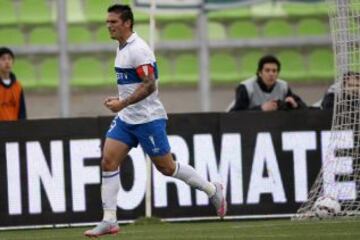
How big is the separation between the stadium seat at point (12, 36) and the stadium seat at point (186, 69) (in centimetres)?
233

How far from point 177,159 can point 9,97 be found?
2201mm

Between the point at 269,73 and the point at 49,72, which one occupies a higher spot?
the point at 49,72

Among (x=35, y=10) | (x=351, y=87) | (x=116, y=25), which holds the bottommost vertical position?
(x=351, y=87)

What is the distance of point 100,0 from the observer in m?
16.8

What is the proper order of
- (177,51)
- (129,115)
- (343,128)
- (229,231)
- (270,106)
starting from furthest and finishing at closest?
1. (177,51)
2. (270,106)
3. (343,128)
4. (229,231)
5. (129,115)

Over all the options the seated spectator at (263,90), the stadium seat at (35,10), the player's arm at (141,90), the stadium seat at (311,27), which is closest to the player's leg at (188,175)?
the player's arm at (141,90)

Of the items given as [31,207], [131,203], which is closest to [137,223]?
[131,203]

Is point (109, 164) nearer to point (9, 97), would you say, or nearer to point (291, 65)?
point (9, 97)

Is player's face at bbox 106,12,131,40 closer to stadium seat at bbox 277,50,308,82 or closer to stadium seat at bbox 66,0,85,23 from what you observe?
Result: stadium seat at bbox 66,0,85,23

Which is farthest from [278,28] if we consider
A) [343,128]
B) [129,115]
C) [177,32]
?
[129,115]

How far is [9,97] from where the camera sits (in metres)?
13.0

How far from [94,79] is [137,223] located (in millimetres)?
5361

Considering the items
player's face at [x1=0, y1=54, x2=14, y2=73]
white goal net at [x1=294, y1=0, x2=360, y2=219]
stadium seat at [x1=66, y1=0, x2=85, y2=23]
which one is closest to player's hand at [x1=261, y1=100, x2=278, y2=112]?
white goal net at [x1=294, y1=0, x2=360, y2=219]

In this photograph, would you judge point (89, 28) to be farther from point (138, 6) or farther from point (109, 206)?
point (109, 206)
